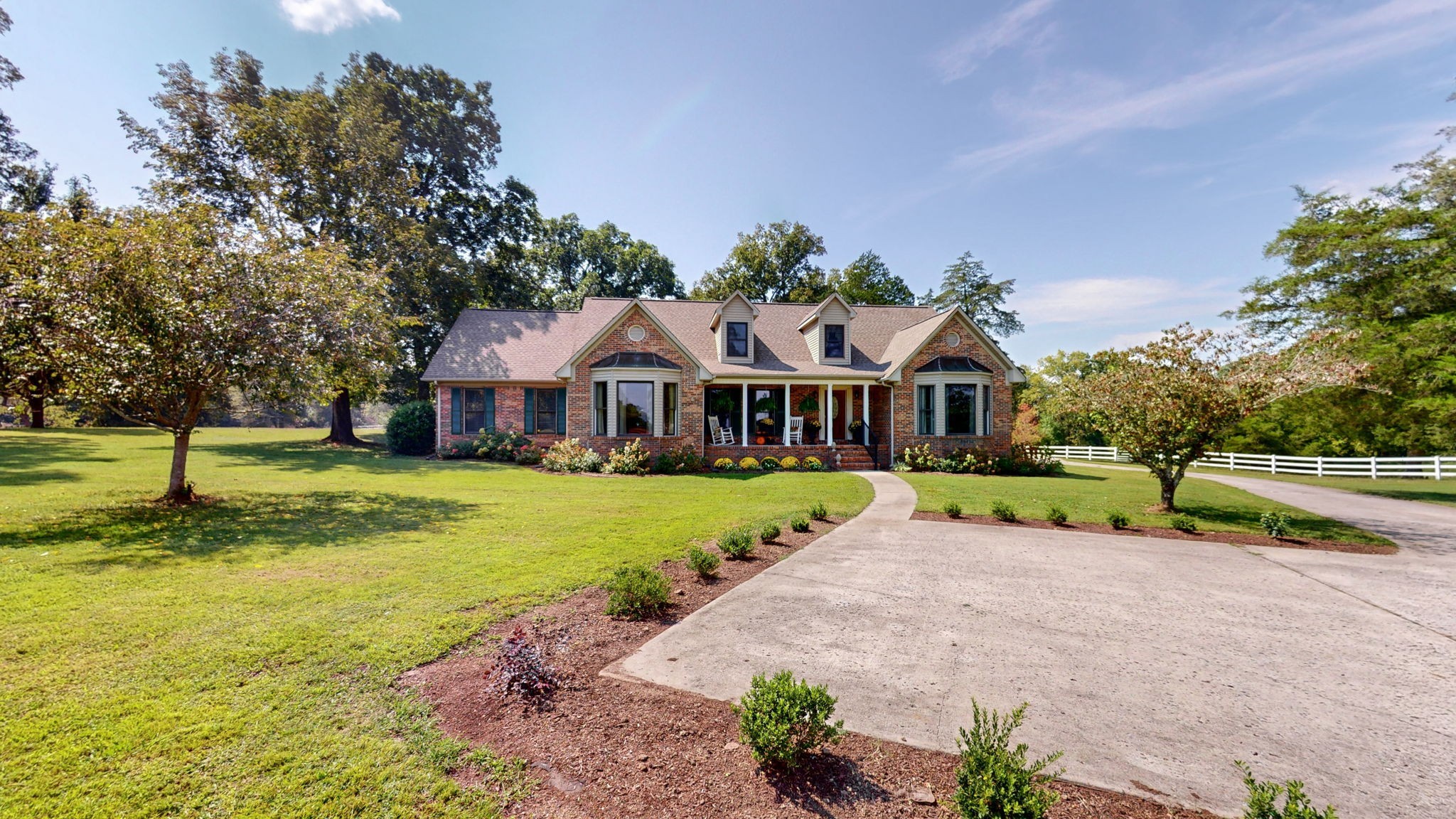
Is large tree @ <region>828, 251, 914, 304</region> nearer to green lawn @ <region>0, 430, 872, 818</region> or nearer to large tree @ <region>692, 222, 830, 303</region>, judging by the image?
large tree @ <region>692, 222, 830, 303</region>

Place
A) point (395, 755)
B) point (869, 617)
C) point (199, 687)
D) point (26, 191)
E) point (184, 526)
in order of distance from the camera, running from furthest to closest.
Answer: point (26, 191) → point (184, 526) → point (869, 617) → point (199, 687) → point (395, 755)

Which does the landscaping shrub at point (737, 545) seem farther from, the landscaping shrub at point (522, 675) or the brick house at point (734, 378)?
the brick house at point (734, 378)

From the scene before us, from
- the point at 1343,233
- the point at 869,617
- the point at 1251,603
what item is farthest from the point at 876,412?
the point at 1343,233

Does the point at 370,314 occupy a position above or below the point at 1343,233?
below

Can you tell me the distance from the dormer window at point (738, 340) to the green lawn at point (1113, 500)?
764 cm

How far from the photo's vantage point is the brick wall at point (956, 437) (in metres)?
18.2

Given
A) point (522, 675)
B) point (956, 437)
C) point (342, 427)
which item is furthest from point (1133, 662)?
point (342, 427)

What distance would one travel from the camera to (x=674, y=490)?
12.7 m

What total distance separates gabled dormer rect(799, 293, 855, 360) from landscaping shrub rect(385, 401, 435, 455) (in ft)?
53.4

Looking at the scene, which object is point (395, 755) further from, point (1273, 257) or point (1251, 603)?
point (1273, 257)

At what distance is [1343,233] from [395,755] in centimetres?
3412

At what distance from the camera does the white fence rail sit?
18.1m

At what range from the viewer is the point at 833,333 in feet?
68.1

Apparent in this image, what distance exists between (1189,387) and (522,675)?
12579 mm
